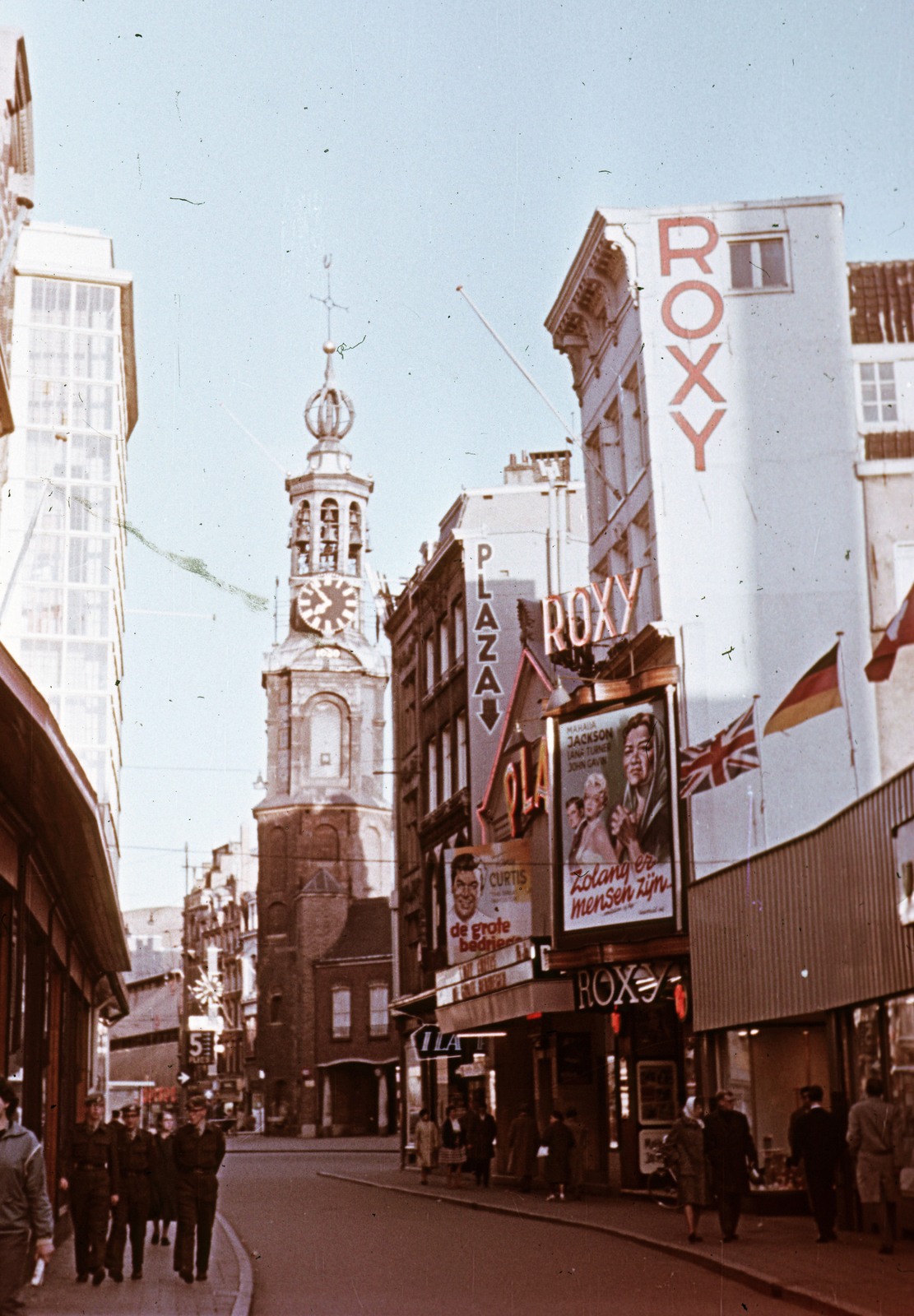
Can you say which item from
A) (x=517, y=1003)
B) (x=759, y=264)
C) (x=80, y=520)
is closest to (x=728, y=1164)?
(x=517, y=1003)

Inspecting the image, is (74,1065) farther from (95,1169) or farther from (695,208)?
(695,208)

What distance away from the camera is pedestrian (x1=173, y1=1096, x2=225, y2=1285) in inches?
637

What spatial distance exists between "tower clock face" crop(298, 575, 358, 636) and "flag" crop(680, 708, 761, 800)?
79929 millimetres

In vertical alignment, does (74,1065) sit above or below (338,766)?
below

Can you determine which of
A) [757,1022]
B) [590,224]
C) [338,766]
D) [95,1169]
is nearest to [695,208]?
[590,224]

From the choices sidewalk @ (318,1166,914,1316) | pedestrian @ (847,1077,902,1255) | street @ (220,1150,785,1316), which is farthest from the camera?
pedestrian @ (847,1077,902,1255)

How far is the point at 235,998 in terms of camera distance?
111 m

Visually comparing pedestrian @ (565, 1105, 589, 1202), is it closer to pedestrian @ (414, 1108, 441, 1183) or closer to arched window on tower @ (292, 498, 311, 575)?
pedestrian @ (414, 1108, 441, 1183)

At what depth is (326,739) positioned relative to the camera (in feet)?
342

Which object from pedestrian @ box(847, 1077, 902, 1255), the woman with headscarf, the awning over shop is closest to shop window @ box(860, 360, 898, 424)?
the woman with headscarf

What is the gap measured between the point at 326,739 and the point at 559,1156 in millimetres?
77536

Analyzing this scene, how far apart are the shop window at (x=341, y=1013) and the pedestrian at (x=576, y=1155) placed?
Answer: 63447mm

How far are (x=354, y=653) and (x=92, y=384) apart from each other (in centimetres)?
2478

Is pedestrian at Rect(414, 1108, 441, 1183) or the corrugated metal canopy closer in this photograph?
the corrugated metal canopy
